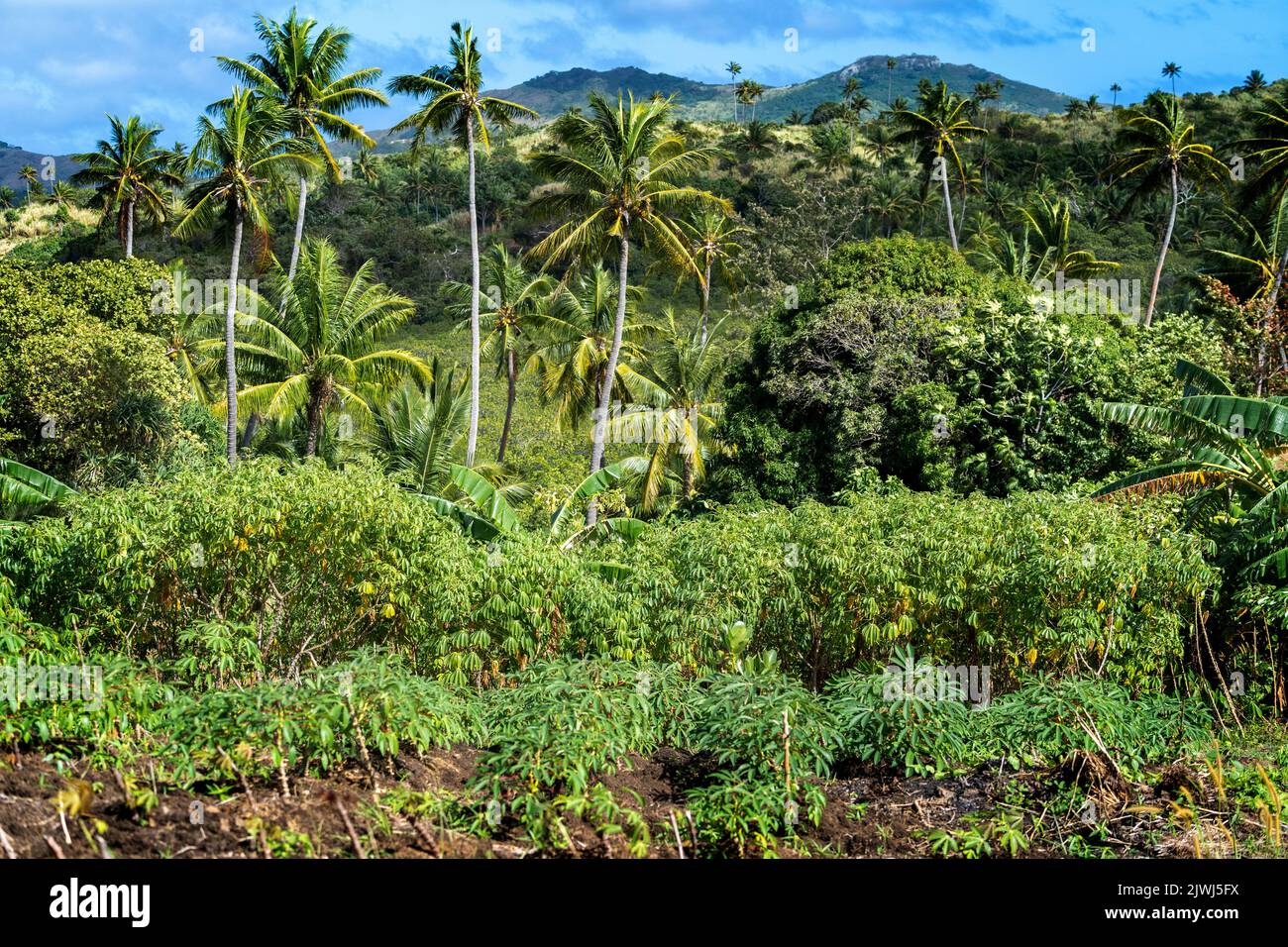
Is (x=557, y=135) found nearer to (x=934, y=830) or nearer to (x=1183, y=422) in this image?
(x=1183, y=422)

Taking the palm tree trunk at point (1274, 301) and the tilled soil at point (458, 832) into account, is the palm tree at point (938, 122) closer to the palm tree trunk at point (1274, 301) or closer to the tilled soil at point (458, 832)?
the palm tree trunk at point (1274, 301)

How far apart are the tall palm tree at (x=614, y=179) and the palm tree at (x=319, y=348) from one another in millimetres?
4719

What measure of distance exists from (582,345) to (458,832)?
24.8 metres

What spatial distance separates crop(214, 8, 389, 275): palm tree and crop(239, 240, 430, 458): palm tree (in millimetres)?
5491

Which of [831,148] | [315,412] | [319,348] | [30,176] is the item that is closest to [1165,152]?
[319,348]

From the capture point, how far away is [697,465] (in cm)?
3044

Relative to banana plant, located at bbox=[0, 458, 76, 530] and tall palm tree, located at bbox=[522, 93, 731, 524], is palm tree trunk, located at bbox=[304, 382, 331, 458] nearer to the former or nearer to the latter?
tall palm tree, located at bbox=[522, 93, 731, 524]

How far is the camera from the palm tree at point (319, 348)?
2545cm

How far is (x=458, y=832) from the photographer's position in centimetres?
759

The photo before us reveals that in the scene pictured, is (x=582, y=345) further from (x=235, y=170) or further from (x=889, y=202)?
(x=889, y=202)

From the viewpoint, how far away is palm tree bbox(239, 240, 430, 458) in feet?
83.5

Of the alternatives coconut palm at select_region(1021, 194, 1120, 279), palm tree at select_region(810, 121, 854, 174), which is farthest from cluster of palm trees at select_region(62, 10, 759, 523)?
palm tree at select_region(810, 121, 854, 174)

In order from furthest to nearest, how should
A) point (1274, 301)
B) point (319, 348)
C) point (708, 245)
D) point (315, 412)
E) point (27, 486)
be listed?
point (708, 245), point (1274, 301), point (315, 412), point (319, 348), point (27, 486)

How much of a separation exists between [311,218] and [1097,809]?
69655 mm
